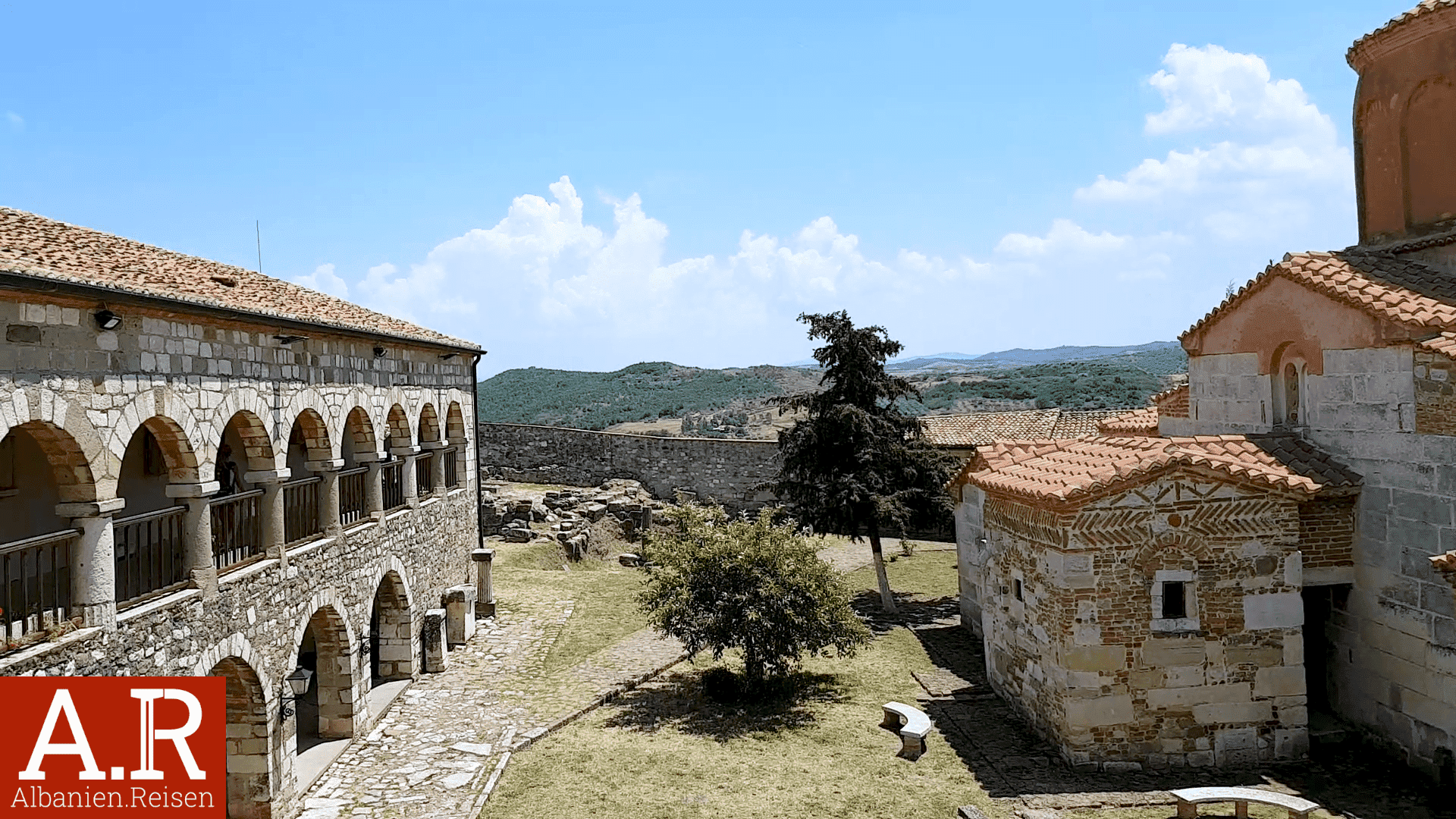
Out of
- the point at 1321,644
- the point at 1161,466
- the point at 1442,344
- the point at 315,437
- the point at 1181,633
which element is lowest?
the point at 1321,644

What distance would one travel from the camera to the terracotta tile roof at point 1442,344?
9586mm

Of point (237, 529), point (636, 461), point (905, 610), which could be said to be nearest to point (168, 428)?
point (237, 529)

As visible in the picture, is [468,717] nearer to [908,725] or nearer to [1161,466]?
[908,725]

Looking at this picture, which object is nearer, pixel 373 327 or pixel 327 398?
pixel 327 398

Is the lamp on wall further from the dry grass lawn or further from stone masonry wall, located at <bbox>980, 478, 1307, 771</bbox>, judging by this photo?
stone masonry wall, located at <bbox>980, 478, 1307, 771</bbox>

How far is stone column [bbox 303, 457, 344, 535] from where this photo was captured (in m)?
12.5

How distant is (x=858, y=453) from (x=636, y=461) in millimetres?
17128

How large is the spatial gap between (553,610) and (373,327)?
814cm

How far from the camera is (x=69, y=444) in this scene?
7.48 m

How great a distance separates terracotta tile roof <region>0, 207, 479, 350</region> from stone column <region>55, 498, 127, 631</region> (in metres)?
1.83

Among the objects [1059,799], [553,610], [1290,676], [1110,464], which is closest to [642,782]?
[1059,799]

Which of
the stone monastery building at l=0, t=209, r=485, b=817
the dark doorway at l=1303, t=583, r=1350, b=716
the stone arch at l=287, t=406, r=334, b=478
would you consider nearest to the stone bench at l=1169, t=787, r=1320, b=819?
the dark doorway at l=1303, t=583, r=1350, b=716

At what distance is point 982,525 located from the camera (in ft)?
46.9

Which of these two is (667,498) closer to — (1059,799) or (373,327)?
(373,327)
